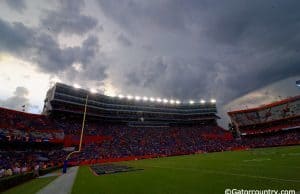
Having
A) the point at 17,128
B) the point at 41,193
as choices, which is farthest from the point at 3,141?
the point at 41,193

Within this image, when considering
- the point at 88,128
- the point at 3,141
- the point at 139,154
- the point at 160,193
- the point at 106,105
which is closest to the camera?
the point at 160,193

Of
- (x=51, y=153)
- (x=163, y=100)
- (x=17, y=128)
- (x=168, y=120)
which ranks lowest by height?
(x=51, y=153)

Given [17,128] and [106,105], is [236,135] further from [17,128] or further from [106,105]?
[17,128]

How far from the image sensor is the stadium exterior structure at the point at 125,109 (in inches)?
2817

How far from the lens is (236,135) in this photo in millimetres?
88375

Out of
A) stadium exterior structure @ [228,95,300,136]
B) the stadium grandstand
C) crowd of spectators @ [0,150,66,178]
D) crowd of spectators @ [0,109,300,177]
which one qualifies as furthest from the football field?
stadium exterior structure @ [228,95,300,136]

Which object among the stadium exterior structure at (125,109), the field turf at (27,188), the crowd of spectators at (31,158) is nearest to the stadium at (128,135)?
the stadium exterior structure at (125,109)

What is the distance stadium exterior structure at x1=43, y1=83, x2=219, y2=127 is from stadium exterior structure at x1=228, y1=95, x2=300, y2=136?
17540mm

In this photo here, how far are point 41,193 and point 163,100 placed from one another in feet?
271

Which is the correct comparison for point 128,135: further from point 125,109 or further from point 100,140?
point 125,109

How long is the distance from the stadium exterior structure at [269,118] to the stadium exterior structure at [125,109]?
17.5m

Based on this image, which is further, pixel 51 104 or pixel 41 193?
pixel 51 104

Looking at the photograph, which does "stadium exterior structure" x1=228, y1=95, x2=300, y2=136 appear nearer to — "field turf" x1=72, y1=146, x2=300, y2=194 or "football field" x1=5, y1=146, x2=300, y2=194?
"football field" x1=5, y1=146, x2=300, y2=194

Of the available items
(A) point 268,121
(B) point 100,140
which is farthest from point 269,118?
(B) point 100,140
